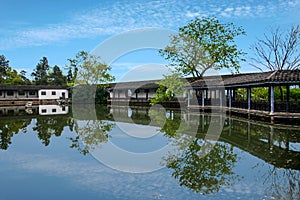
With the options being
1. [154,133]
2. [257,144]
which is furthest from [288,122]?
[154,133]

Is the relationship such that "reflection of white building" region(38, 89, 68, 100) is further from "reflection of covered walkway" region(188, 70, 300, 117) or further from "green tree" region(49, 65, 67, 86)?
"reflection of covered walkway" region(188, 70, 300, 117)

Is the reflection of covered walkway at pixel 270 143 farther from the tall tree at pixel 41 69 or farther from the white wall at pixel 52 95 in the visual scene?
the tall tree at pixel 41 69

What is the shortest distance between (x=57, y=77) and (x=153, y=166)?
214 feet

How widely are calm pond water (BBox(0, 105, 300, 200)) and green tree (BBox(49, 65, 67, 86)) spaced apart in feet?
187

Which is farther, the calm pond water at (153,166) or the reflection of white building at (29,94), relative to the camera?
the reflection of white building at (29,94)

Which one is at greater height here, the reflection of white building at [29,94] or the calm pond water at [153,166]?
the reflection of white building at [29,94]

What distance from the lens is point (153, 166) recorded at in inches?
291

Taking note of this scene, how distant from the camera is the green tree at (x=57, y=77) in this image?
66.9 m

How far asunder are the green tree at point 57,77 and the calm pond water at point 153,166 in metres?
57.0

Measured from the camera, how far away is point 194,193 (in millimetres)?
5301

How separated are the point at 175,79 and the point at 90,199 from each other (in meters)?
25.0

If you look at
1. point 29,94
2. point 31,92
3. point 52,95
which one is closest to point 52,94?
point 52,95

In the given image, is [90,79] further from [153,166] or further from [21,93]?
[153,166]

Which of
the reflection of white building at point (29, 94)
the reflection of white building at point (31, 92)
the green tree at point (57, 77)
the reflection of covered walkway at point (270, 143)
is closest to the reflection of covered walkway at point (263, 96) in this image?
the reflection of covered walkway at point (270, 143)
